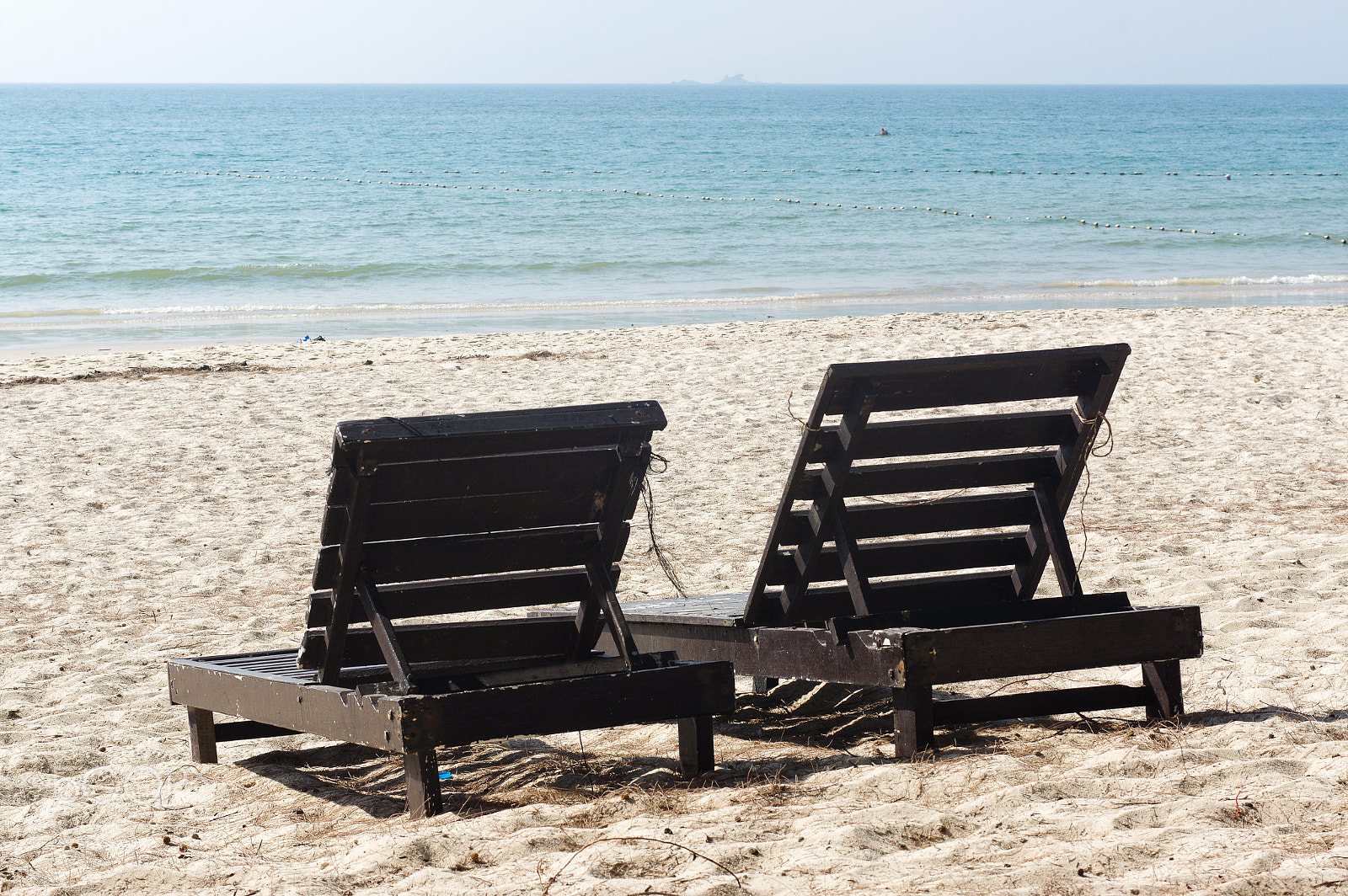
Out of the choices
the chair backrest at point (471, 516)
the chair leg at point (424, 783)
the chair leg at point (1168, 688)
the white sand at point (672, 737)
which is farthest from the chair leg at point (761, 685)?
the chair leg at point (424, 783)

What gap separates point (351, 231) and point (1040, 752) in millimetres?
27842

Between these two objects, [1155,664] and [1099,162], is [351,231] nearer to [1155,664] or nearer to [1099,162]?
[1155,664]

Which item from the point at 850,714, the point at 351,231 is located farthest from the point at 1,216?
the point at 850,714

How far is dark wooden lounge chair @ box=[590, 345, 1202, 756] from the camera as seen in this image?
329 centimetres

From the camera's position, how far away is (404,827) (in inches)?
113

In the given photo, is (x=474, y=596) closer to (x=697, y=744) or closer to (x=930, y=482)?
(x=697, y=744)

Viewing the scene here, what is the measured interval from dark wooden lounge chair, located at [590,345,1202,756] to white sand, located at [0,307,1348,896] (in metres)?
0.23

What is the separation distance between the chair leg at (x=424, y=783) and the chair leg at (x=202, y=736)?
3.26 feet

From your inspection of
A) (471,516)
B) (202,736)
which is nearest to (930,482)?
(471,516)

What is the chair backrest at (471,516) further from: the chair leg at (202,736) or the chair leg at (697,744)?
the chair leg at (202,736)

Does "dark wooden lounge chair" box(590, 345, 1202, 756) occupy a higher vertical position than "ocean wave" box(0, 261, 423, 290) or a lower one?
higher

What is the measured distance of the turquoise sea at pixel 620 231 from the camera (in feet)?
64.2

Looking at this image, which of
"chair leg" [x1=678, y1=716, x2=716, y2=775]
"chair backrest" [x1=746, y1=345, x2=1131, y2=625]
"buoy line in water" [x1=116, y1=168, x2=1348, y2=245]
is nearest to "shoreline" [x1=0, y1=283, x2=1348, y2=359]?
"buoy line in water" [x1=116, y1=168, x2=1348, y2=245]

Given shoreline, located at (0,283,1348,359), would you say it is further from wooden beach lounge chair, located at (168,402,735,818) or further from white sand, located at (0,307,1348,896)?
wooden beach lounge chair, located at (168,402,735,818)
